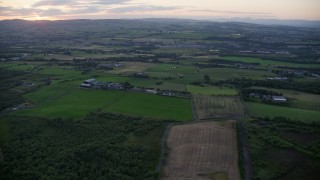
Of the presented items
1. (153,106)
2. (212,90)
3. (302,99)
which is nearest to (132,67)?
(212,90)

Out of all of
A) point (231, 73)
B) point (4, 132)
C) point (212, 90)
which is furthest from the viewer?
point (231, 73)

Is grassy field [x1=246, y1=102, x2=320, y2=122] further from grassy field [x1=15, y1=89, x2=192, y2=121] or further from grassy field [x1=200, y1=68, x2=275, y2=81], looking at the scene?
grassy field [x1=200, y1=68, x2=275, y2=81]

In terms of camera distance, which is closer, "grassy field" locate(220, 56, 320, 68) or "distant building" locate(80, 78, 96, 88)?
"distant building" locate(80, 78, 96, 88)

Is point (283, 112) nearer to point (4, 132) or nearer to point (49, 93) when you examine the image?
point (4, 132)

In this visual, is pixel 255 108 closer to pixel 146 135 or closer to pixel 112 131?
pixel 146 135

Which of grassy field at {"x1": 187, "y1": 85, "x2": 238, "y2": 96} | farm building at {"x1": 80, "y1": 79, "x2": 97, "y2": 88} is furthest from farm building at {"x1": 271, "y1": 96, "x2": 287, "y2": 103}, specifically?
farm building at {"x1": 80, "y1": 79, "x2": 97, "y2": 88}

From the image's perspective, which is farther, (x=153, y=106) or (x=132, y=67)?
(x=132, y=67)

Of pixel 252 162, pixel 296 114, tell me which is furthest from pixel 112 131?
pixel 296 114
